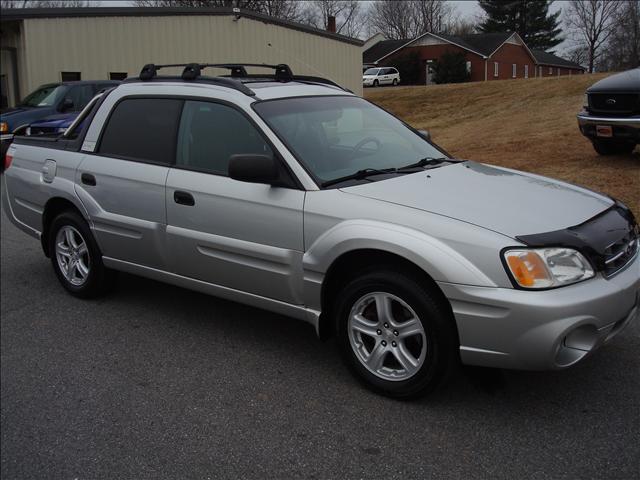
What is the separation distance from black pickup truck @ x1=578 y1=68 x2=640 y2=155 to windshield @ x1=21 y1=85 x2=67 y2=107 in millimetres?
10601

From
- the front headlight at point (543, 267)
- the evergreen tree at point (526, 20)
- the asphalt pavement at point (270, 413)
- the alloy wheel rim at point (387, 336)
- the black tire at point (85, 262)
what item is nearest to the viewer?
the asphalt pavement at point (270, 413)

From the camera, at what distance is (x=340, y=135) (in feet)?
14.7

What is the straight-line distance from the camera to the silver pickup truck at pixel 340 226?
322cm

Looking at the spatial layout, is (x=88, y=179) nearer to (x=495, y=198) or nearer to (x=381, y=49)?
(x=495, y=198)

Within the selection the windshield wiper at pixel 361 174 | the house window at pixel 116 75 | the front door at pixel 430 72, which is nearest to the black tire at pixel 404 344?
the windshield wiper at pixel 361 174

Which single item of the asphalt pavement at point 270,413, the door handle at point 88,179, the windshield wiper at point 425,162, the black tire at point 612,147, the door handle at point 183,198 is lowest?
the asphalt pavement at point 270,413

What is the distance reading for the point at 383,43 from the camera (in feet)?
179

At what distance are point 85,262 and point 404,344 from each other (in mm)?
3031

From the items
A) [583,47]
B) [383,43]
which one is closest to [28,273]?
[383,43]

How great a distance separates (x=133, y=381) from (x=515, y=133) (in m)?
11.7

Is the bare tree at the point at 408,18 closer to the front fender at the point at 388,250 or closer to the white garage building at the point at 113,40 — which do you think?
the white garage building at the point at 113,40

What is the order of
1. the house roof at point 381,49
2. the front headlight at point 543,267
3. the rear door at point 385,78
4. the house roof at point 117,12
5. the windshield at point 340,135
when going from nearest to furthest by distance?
the front headlight at point 543,267, the windshield at point 340,135, the house roof at point 117,12, the rear door at point 385,78, the house roof at point 381,49

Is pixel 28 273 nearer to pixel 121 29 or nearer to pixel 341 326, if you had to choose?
pixel 341 326

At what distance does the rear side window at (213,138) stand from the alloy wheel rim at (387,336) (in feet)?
3.87
